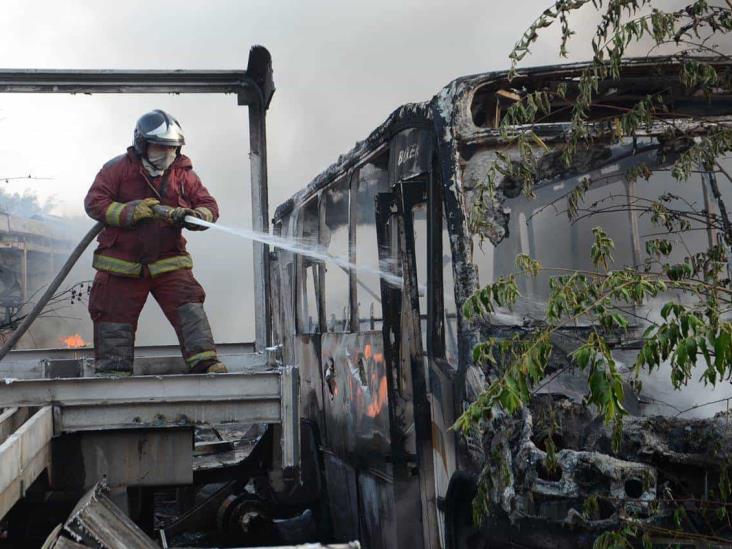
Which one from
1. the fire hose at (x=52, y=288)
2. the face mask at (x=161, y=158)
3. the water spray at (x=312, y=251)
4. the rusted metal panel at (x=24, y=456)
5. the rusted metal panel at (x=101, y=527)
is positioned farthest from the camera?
the face mask at (x=161, y=158)

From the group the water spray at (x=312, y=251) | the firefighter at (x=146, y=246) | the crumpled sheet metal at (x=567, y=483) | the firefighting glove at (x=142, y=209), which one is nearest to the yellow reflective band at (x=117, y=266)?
the firefighter at (x=146, y=246)

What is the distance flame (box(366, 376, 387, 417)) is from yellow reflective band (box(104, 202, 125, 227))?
1936 mm

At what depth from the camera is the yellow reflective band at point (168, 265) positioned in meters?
6.21

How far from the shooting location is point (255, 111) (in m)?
6.25

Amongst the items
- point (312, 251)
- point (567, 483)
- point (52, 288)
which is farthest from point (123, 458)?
point (312, 251)

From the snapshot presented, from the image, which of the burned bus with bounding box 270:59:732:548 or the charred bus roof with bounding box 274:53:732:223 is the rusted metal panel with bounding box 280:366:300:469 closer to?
the burned bus with bounding box 270:59:732:548

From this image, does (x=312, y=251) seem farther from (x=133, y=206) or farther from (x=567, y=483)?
(x=567, y=483)

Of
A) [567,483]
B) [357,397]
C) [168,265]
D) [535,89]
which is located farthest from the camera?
[357,397]

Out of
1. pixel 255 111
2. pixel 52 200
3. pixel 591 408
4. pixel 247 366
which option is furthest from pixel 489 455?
pixel 52 200

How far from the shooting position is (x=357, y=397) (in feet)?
21.1

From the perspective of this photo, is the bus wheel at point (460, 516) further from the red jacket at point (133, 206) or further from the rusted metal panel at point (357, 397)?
the red jacket at point (133, 206)

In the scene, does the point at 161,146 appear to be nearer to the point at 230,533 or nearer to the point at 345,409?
the point at 345,409

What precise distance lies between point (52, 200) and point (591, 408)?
699cm

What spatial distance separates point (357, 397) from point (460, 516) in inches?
73.3
